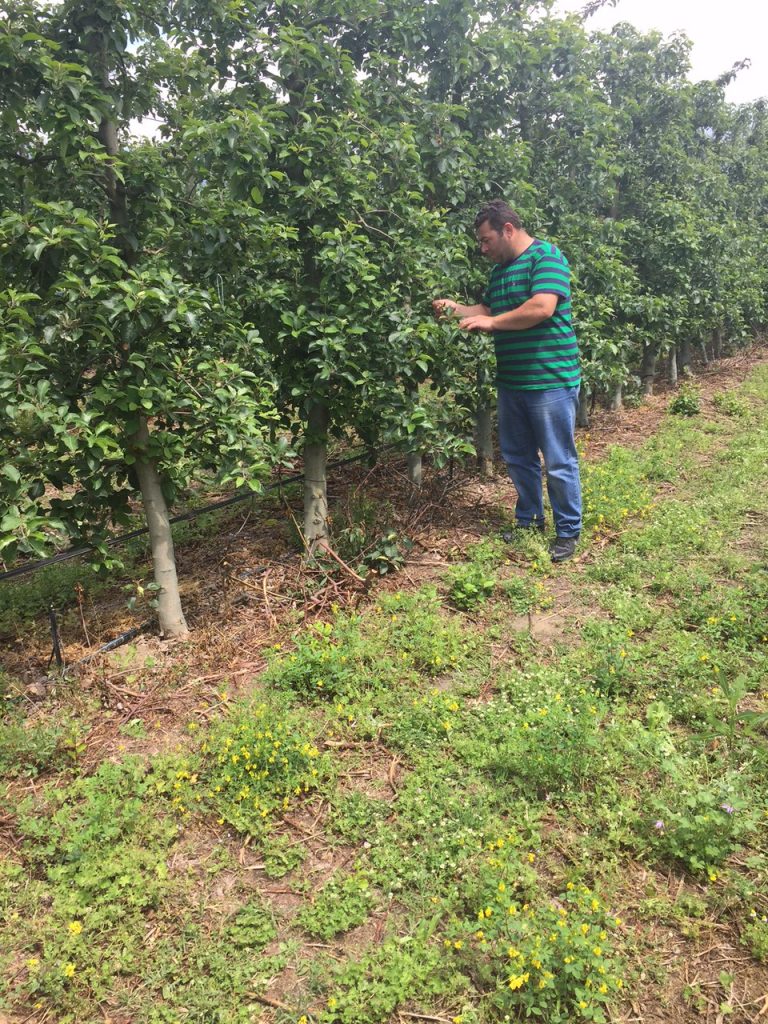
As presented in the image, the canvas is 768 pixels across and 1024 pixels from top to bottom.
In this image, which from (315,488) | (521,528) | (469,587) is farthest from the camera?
(521,528)

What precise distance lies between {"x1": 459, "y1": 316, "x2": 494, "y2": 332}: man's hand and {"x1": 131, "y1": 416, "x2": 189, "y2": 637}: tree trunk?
205 centimetres

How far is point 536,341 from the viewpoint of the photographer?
4320mm

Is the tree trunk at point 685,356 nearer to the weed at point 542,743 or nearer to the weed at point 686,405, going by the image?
the weed at point 686,405

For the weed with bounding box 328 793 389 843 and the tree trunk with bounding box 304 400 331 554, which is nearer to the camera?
the weed with bounding box 328 793 389 843

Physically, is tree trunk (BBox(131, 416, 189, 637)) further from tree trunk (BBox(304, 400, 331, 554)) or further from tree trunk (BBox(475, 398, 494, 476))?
tree trunk (BBox(475, 398, 494, 476))

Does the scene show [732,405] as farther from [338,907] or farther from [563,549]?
[338,907]

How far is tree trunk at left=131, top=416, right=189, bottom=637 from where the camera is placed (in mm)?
3662

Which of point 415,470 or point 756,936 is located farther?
point 415,470

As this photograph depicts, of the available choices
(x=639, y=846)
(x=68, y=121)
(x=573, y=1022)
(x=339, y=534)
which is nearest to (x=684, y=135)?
(x=339, y=534)

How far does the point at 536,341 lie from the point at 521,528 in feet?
4.28

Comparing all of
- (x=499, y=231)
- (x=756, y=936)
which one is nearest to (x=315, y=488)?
(x=499, y=231)

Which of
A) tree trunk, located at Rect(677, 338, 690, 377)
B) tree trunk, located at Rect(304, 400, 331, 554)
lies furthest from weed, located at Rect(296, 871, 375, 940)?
tree trunk, located at Rect(677, 338, 690, 377)

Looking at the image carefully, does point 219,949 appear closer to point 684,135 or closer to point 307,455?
point 307,455

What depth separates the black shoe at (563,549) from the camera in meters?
4.46
